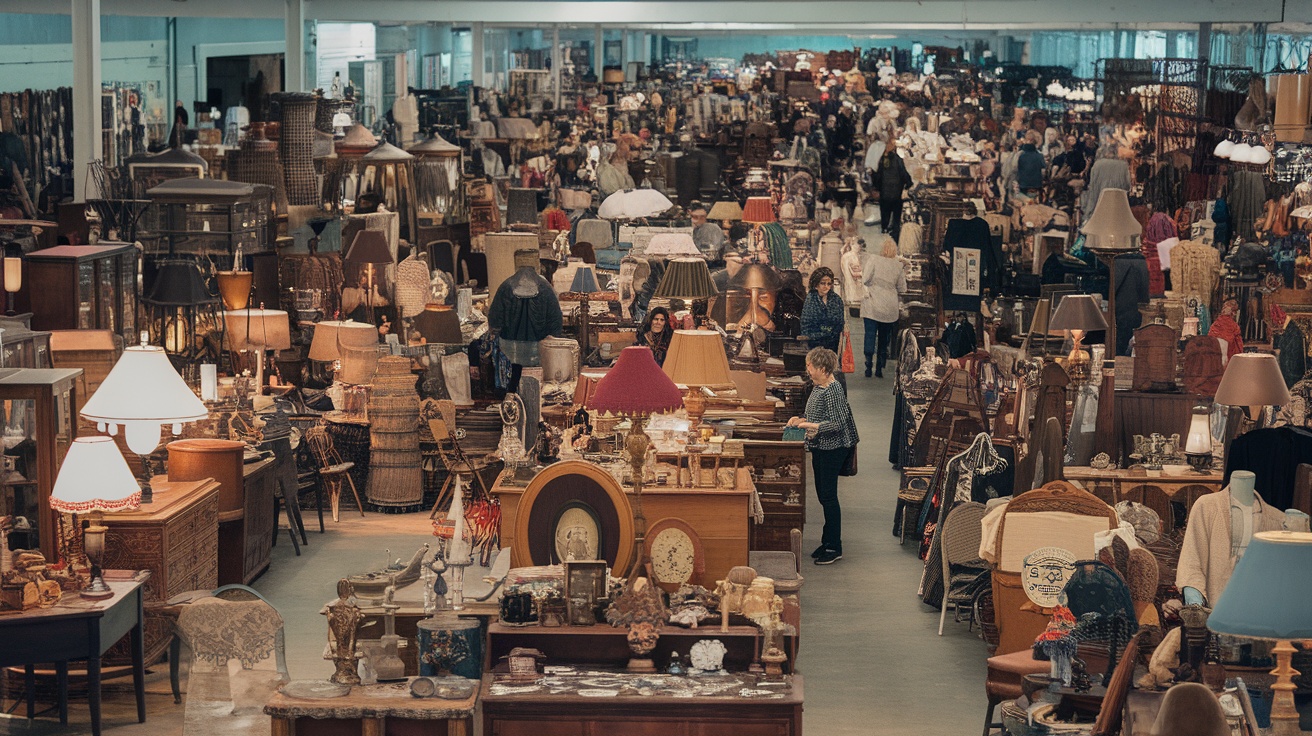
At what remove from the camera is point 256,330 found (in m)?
13.4

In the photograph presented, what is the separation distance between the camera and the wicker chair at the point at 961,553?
9.89 m

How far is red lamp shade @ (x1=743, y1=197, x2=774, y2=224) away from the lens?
18.7 metres

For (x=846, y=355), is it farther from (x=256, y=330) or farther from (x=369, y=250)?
(x=256, y=330)

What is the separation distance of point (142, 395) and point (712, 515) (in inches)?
111

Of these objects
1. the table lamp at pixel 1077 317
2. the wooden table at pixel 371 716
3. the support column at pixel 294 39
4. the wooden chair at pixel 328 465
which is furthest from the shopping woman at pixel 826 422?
the support column at pixel 294 39

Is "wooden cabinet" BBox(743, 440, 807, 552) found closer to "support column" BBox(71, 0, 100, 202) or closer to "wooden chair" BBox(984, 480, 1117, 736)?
"wooden chair" BBox(984, 480, 1117, 736)

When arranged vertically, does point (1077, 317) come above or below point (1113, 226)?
below

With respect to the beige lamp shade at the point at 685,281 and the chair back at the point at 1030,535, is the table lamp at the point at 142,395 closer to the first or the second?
the chair back at the point at 1030,535

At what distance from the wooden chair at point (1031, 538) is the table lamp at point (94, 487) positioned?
408 cm

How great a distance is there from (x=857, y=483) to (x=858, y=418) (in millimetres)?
2114

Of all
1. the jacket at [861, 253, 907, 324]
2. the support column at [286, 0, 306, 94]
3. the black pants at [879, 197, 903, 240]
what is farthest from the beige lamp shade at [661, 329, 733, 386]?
the support column at [286, 0, 306, 94]

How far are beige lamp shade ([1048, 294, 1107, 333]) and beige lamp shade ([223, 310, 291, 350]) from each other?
18.3 feet

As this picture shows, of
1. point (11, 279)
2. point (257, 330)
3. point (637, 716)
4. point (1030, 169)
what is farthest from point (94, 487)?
point (1030, 169)

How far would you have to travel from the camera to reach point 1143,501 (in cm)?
1036
